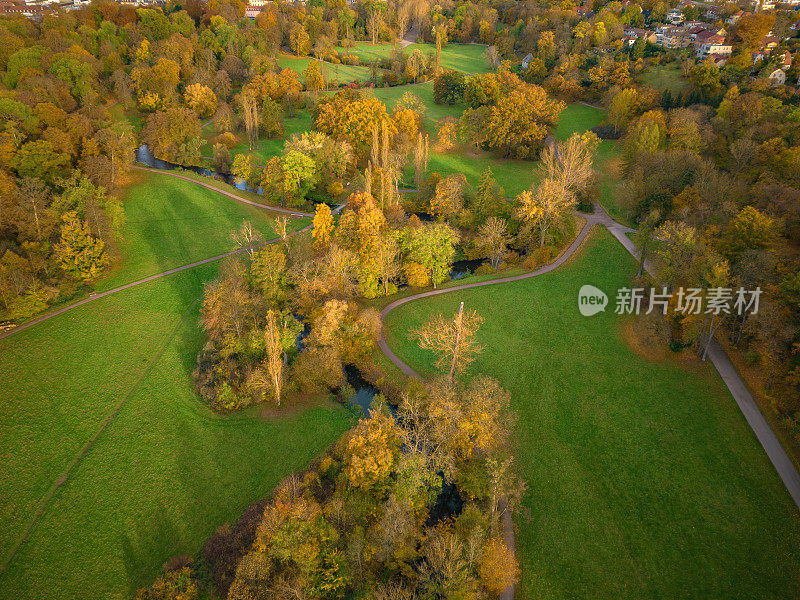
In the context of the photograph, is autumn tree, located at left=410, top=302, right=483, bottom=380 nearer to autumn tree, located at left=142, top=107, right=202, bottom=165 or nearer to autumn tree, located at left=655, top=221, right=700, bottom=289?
autumn tree, located at left=655, top=221, right=700, bottom=289

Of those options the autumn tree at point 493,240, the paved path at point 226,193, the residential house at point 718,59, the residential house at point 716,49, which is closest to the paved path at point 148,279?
the paved path at point 226,193

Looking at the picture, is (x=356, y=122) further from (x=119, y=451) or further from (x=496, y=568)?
(x=496, y=568)

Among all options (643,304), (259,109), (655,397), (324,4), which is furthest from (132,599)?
(324,4)

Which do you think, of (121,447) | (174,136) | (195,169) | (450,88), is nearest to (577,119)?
(450,88)

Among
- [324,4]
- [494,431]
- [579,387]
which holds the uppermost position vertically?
[324,4]

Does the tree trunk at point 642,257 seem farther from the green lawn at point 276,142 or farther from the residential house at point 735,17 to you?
the residential house at point 735,17

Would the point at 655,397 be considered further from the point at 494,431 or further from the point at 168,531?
the point at 168,531
